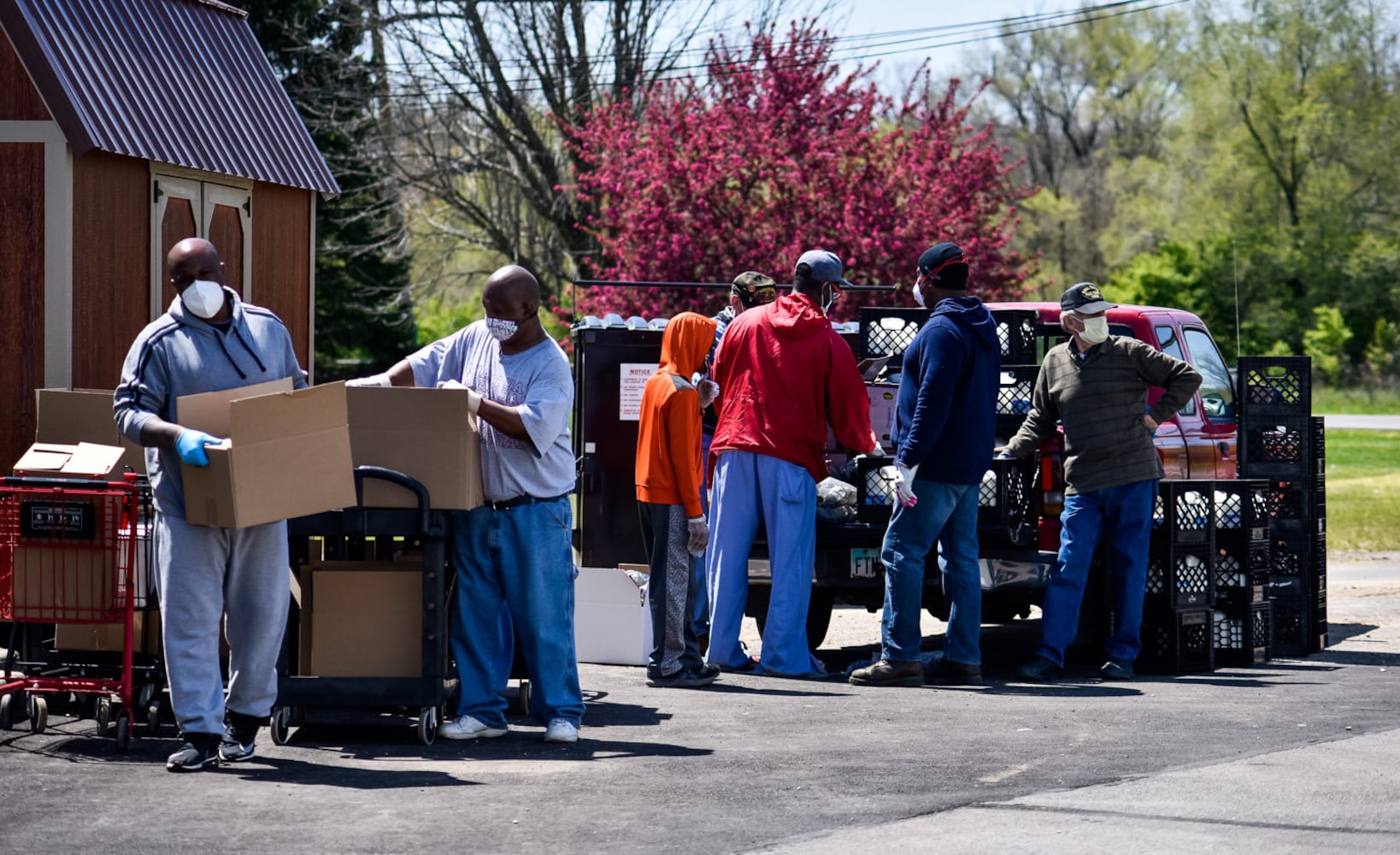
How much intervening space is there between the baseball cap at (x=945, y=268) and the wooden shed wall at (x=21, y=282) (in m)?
4.75

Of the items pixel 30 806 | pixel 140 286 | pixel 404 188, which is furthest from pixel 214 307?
pixel 404 188

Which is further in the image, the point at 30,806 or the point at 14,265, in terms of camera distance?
the point at 14,265

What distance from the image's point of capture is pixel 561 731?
701 cm

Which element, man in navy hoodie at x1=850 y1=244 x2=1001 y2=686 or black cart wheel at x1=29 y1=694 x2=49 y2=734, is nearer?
black cart wheel at x1=29 y1=694 x2=49 y2=734

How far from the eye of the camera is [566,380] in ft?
23.0

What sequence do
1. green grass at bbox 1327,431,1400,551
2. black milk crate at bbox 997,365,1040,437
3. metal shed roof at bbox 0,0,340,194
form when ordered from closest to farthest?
1. metal shed roof at bbox 0,0,340,194
2. black milk crate at bbox 997,365,1040,437
3. green grass at bbox 1327,431,1400,551

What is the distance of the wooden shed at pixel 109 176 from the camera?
9.52 meters

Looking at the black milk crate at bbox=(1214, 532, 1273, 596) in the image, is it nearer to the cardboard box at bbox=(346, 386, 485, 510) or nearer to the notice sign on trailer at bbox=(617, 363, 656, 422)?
the notice sign on trailer at bbox=(617, 363, 656, 422)

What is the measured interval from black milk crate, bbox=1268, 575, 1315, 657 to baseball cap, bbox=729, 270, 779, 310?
341 centimetres

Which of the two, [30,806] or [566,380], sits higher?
[566,380]

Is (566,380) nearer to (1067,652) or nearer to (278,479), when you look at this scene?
(278,479)

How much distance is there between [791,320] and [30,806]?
15.0ft

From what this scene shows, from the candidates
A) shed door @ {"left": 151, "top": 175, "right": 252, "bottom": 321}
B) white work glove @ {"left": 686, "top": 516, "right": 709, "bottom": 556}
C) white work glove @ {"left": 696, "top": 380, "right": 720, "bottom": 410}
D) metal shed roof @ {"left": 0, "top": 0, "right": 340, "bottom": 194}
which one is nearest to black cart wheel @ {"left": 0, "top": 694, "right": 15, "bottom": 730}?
white work glove @ {"left": 686, "top": 516, "right": 709, "bottom": 556}

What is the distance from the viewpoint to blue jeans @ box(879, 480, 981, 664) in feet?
28.7
